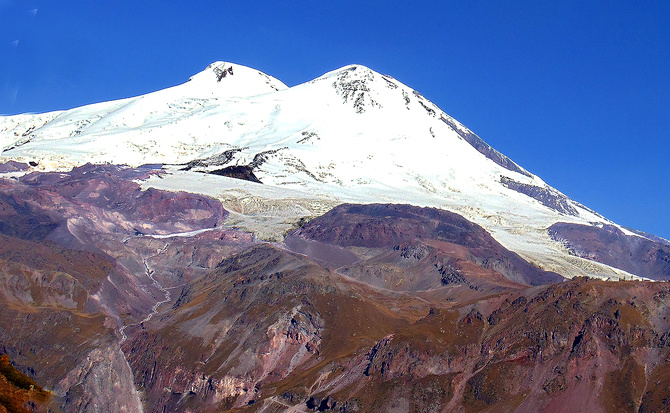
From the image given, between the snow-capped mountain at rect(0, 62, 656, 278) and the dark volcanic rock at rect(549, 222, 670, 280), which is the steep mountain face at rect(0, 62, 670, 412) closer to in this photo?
the dark volcanic rock at rect(549, 222, 670, 280)

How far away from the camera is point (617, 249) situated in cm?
14450

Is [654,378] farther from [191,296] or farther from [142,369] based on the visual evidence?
[191,296]

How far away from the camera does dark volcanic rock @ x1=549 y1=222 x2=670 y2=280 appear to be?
135500 millimetres

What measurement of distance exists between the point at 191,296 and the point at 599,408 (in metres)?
43.0

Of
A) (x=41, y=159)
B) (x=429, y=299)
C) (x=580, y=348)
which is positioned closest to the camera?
(x=580, y=348)

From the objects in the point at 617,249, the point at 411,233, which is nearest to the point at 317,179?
the point at 617,249

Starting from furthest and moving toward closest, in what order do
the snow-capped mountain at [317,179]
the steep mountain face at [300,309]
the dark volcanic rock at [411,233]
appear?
the snow-capped mountain at [317,179]
the dark volcanic rock at [411,233]
the steep mountain face at [300,309]

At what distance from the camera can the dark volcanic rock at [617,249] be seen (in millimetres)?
135500

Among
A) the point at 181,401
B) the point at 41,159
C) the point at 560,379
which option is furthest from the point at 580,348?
the point at 41,159

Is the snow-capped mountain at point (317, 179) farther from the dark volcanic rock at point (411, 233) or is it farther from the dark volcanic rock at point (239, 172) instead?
the dark volcanic rock at point (411, 233)

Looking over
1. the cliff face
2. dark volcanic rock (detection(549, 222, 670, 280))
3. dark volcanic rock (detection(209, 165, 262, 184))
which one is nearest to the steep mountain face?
the cliff face

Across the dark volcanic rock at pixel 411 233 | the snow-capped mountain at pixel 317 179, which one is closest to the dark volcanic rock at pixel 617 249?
the snow-capped mountain at pixel 317 179

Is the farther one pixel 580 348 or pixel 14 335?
pixel 14 335

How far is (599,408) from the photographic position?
48.1 metres
